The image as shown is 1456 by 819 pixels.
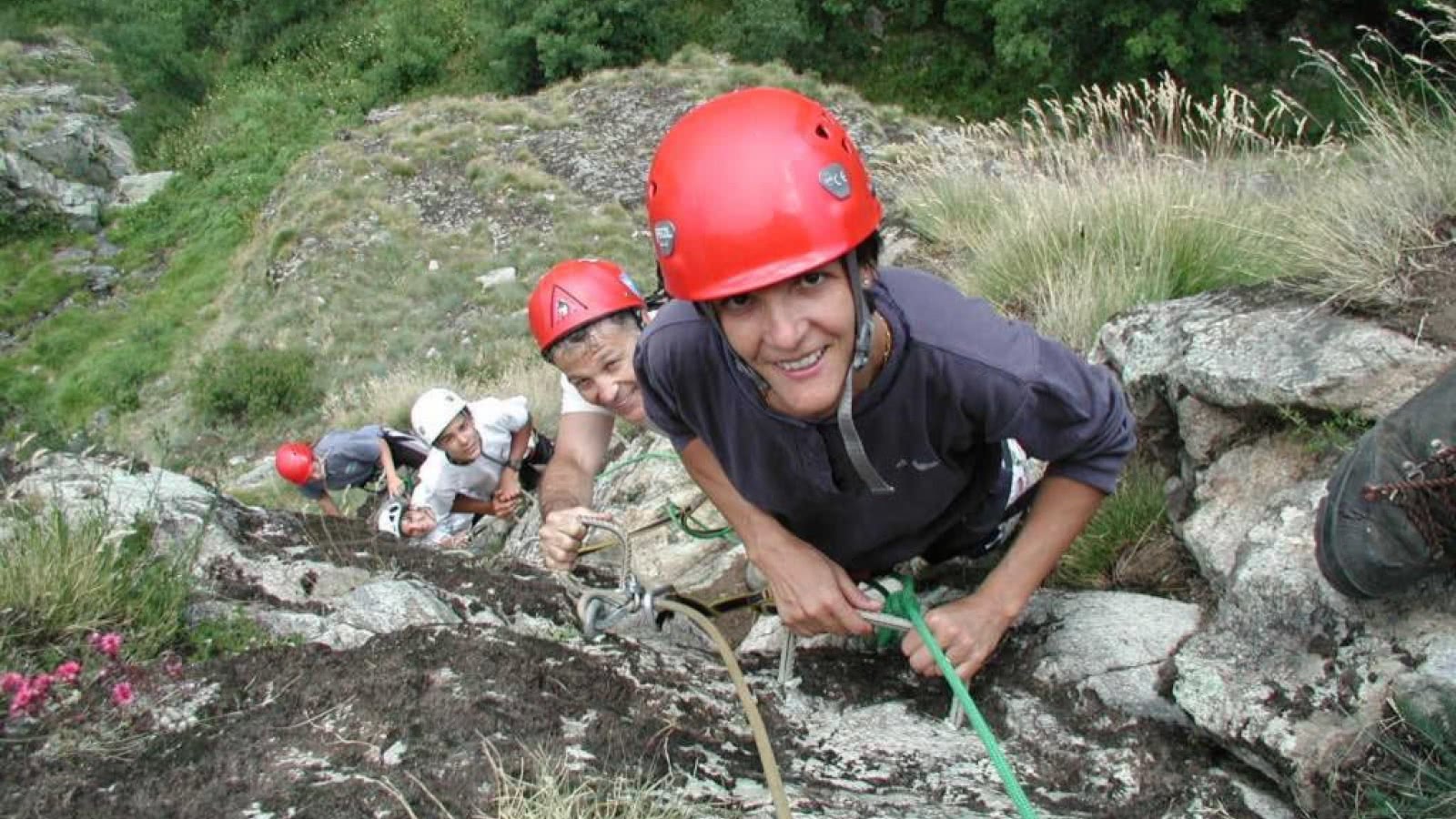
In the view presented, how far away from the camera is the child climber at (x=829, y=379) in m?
2.28

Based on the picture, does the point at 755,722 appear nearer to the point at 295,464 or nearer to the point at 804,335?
the point at 804,335

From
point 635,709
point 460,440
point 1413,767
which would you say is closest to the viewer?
point 1413,767

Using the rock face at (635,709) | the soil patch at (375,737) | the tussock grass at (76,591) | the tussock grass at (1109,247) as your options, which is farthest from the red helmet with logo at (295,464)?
the soil patch at (375,737)

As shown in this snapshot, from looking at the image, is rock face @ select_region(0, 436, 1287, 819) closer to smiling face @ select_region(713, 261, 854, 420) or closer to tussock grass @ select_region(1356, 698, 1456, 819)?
tussock grass @ select_region(1356, 698, 1456, 819)

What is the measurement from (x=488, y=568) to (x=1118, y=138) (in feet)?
18.3

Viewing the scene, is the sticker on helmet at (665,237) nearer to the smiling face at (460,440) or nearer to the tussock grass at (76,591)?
the tussock grass at (76,591)

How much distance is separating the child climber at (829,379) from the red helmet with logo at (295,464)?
5137mm

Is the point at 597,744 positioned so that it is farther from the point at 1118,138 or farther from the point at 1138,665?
the point at 1118,138

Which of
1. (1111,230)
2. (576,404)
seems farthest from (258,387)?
(1111,230)

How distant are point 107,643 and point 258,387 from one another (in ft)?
55.7

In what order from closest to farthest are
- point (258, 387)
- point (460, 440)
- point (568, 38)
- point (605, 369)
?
point (605, 369) → point (460, 440) → point (258, 387) → point (568, 38)

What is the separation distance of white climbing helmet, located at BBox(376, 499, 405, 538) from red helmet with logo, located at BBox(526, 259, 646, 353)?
2.16 metres

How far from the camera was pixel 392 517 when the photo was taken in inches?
255

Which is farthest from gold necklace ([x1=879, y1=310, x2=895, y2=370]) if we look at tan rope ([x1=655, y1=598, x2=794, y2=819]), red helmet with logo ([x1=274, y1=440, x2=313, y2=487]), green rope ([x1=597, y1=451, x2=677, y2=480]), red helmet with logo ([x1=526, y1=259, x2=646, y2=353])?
red helmet with logo ([x1=274, y1=440, x2=313, y2=487])
